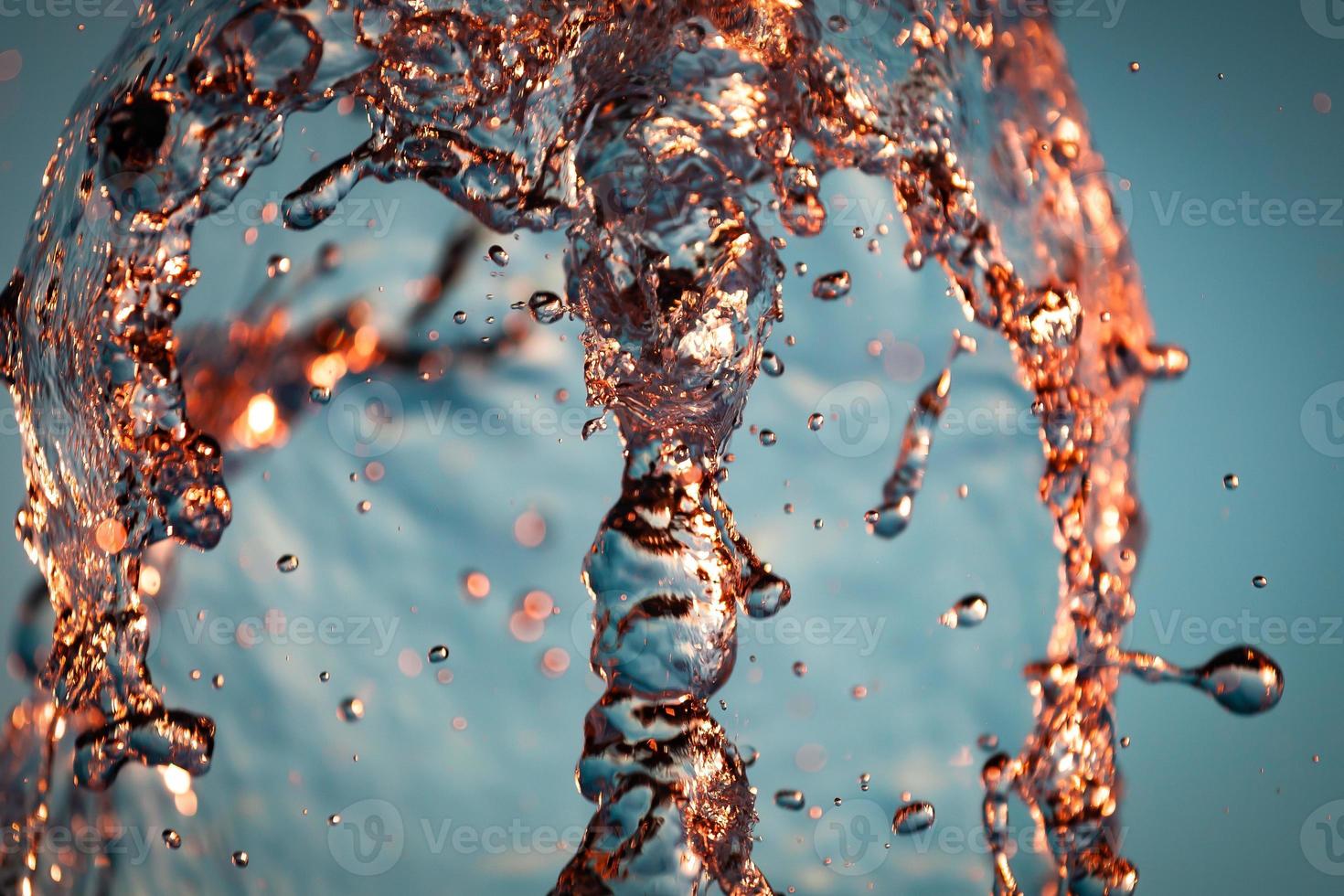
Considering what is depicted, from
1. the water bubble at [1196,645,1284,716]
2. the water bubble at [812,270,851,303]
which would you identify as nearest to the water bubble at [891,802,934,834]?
the water bubble at [1196,645,1284,716]

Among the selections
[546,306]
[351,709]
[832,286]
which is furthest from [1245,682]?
[351,709]

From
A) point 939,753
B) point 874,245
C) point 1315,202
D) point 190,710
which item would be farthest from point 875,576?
point 190,710

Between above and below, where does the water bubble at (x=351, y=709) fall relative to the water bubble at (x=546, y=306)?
below

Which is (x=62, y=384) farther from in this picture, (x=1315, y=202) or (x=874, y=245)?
(x=1315, y=202)

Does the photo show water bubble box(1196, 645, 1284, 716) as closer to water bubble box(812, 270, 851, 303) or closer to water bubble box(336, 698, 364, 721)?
water bubble box(812, 270, 851, 303)

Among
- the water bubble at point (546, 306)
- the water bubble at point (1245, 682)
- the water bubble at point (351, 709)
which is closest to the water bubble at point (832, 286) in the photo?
the water bubble at point (546, 306)

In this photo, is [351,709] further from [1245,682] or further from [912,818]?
[1245,682]

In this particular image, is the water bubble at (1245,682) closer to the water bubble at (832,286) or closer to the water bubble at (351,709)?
the water bubble at (832,286)
